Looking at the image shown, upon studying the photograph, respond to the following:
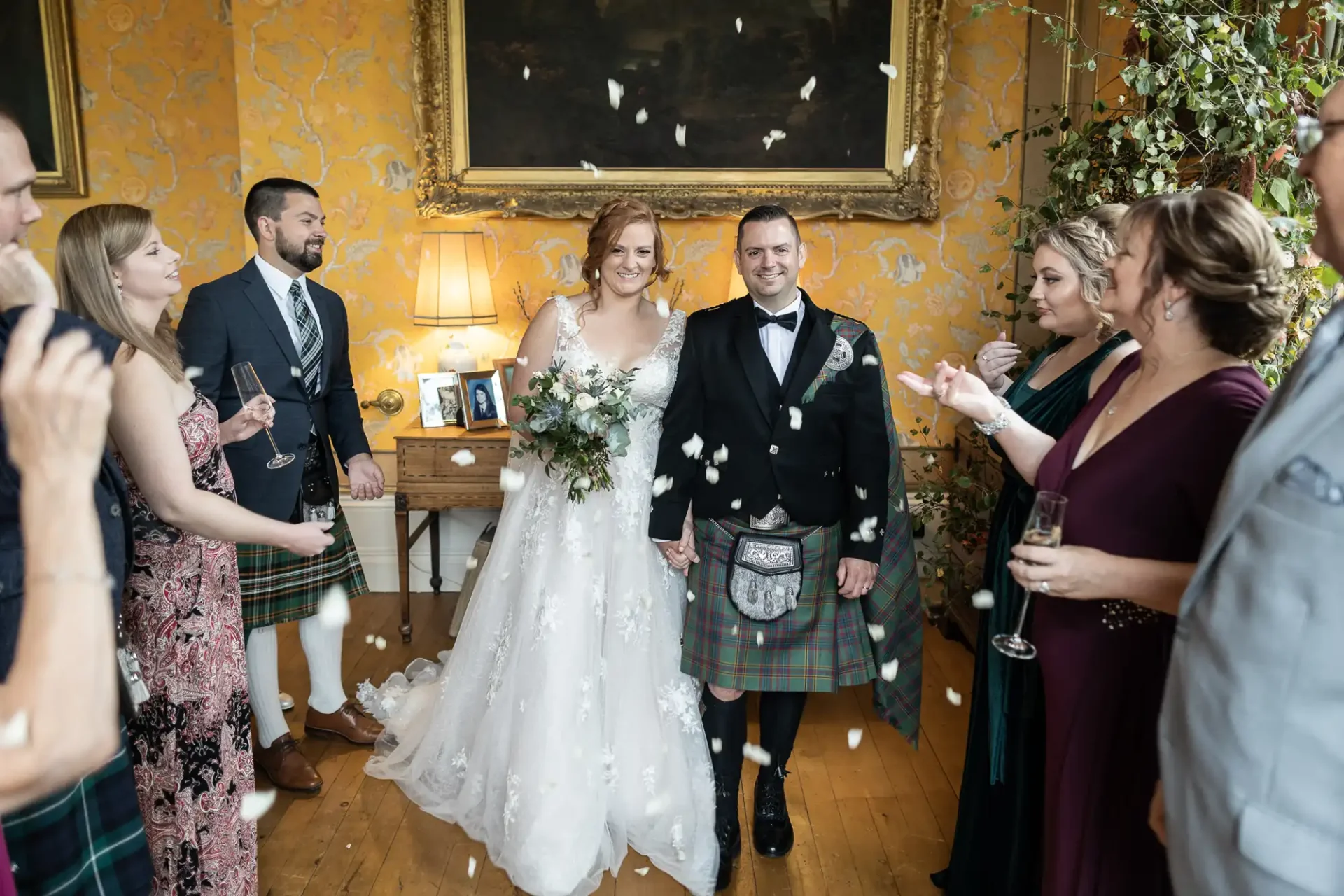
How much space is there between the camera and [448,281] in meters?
3.90

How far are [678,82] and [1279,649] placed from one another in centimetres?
347

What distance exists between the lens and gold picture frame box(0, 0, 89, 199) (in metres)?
4.29

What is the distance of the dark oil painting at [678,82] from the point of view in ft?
12.8

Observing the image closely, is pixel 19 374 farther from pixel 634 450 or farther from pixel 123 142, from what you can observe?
pixel 123 142

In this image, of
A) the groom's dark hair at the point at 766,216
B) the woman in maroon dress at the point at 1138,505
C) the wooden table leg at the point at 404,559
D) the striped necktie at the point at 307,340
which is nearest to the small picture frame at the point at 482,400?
the wooden table leg at the point at 404,559

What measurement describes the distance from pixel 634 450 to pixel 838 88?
2192 mm

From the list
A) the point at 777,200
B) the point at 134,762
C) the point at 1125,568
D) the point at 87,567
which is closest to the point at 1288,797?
the point at 1125,568

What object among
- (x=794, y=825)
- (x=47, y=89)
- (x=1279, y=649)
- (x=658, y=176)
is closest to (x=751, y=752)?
(x=794, y=825)

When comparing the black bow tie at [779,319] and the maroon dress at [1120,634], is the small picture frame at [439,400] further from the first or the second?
the maroon dress at [1120,634]

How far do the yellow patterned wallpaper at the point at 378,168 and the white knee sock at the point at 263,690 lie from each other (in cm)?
166

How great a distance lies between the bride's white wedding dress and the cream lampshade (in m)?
1.39

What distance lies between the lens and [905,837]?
8.38 ft

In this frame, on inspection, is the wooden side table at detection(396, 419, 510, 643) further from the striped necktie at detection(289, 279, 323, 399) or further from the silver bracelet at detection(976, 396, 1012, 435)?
the silver bracelet at detection(976, 396, 1012, 435)

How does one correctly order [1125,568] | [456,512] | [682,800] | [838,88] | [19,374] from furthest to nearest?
[456,512] < [838,88] < [682,800] < [1125,568] < [19,374]
